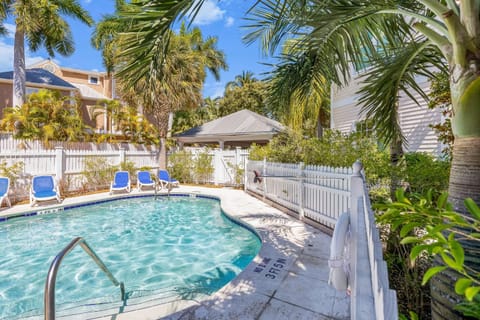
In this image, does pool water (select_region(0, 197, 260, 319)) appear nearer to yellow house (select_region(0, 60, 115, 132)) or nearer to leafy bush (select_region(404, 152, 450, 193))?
leafy bush (select_region(404, 152, 450, 193))

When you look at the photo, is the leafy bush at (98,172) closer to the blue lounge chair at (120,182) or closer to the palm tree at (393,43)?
the blue lounge chair at (120,182)

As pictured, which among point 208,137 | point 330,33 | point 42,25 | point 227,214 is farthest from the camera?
point 208,137

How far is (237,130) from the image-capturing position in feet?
55.4

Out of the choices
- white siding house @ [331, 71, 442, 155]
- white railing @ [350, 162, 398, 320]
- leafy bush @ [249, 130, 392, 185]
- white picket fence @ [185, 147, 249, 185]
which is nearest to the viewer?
white railing @ [350, 162, 398, 320]

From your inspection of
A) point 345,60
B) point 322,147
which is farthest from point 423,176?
point 322,147

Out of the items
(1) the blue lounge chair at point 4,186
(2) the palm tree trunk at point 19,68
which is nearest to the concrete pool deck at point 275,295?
(1) the blue lounge chair at point 4,186

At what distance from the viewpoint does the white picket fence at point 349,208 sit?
38.3 inches

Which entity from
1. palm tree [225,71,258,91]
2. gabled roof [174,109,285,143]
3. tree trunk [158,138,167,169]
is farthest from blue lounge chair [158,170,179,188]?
palm tree [225,71,258,91]

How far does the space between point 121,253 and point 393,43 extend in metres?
6.77

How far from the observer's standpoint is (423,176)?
441cm

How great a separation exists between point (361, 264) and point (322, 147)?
6.08 metres

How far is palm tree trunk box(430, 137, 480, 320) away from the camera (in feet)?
6.01

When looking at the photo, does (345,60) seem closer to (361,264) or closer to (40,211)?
(361,264)

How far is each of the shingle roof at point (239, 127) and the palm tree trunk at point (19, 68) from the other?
928cm
